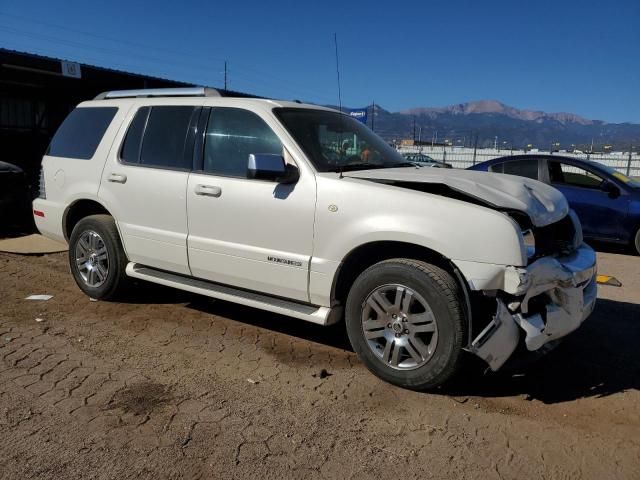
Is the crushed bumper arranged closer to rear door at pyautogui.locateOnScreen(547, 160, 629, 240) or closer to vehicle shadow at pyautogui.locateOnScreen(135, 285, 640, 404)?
vehicle shadow at pyautogui.locateOnScreen(135, 285, 640, 404)

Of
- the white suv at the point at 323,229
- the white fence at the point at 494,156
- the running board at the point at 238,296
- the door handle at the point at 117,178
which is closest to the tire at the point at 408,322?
the white suv at the point at 323,229

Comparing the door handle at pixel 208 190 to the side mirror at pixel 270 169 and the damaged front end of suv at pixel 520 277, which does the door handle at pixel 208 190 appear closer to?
the side mirror at pixel 270 169

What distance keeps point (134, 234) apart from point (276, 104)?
1722 mm

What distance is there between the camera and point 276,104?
4430mm

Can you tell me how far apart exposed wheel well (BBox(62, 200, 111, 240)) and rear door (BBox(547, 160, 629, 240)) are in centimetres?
706

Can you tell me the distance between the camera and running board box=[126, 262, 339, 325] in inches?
153

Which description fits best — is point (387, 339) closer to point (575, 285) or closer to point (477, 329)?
point (477, 329)

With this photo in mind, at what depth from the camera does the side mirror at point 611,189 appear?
28.2 ft

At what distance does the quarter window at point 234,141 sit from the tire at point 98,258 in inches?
51.6

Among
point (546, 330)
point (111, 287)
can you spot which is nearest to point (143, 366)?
point (111, 287)

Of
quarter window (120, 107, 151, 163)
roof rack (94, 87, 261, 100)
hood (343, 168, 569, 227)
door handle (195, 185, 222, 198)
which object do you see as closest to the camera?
hood (343, 168, 569, 227)

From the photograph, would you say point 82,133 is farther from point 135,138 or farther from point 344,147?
point 344,147

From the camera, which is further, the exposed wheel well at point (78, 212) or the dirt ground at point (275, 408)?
the exposed wheel well at point (78, 212)

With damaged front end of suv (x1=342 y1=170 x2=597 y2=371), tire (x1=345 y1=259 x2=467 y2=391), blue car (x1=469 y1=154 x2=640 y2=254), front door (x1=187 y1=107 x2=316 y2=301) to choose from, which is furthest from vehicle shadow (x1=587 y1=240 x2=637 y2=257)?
front door (x1=187 y1=107 x2=316 y2=301)
